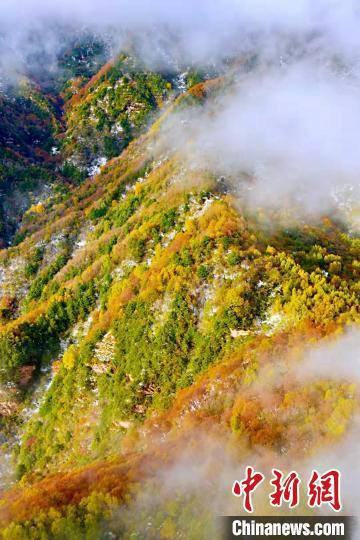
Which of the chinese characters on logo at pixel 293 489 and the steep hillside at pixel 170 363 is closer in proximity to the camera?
the chinese characters on logo at pixel 293 489

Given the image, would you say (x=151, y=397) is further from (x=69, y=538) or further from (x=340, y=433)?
(x=340, y=433)

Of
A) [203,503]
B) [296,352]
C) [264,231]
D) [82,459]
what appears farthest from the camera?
[264,231]

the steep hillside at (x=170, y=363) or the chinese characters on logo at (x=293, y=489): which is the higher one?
the steep hillside at (x=170, y=363)

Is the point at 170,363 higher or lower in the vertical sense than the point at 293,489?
higher

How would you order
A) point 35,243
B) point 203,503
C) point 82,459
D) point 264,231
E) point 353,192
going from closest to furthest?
point 203,503, point 82,459, point 264,231, point 353,192, point 35,243

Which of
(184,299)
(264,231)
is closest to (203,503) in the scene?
(184,299)

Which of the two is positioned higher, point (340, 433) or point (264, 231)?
point (264, 231)
